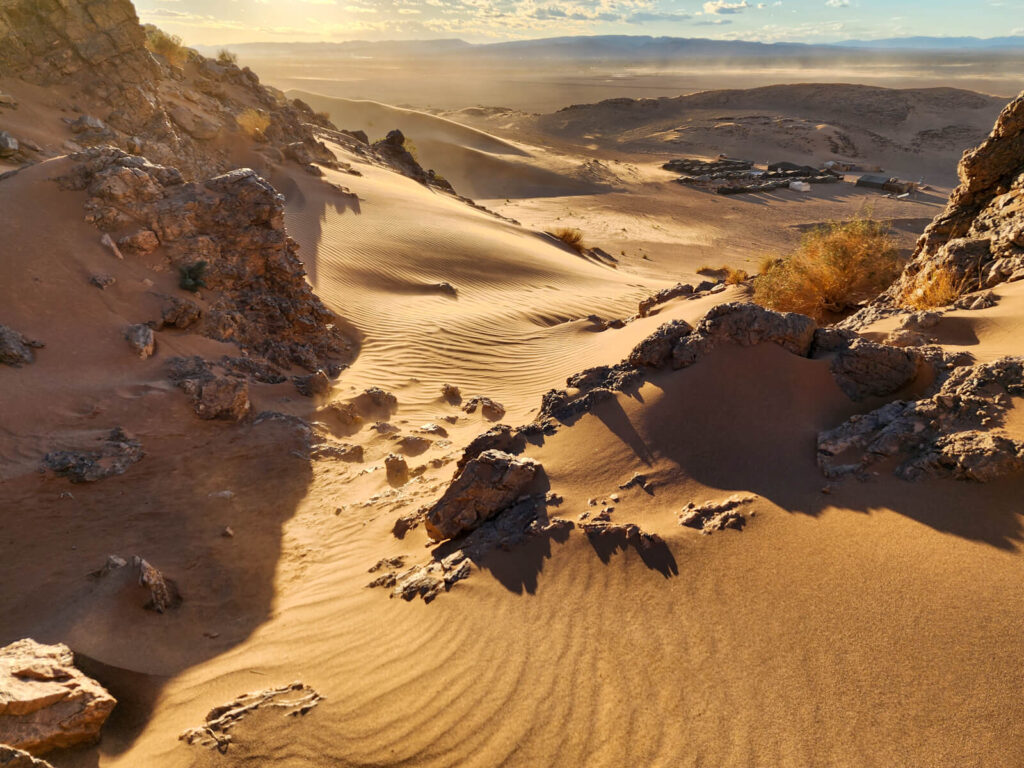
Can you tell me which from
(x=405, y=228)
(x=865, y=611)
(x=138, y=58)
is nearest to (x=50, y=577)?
(x=865, y=611)

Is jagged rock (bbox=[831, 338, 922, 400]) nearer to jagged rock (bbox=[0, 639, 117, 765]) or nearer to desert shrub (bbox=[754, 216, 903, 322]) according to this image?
desert shrub (bbox=[754, 216, 903, 322])

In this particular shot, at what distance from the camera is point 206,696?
350cm

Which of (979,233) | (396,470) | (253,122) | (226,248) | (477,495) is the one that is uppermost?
(253,122)

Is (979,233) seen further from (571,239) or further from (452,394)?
(571,239)

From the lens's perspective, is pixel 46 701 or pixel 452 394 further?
pixel 452 394

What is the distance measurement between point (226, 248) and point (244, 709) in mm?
7200

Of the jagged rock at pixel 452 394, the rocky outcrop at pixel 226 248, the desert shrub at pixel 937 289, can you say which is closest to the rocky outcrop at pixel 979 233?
the desert shrub at pixel 937 289

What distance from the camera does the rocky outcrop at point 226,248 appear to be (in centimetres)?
813

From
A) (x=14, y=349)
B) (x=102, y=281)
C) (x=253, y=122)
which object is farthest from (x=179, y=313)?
(x=253, y=122)

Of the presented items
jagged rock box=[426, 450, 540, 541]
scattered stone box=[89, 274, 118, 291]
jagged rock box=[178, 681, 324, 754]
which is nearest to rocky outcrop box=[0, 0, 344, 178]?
scattered stone box=[89, 274, 118, 291]

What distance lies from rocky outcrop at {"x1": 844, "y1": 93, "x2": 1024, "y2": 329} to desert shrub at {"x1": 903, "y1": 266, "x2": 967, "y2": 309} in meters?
0.01

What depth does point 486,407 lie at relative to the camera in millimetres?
7895

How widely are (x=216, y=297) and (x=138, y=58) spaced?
11.7m

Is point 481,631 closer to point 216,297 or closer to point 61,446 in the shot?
point 61,446
